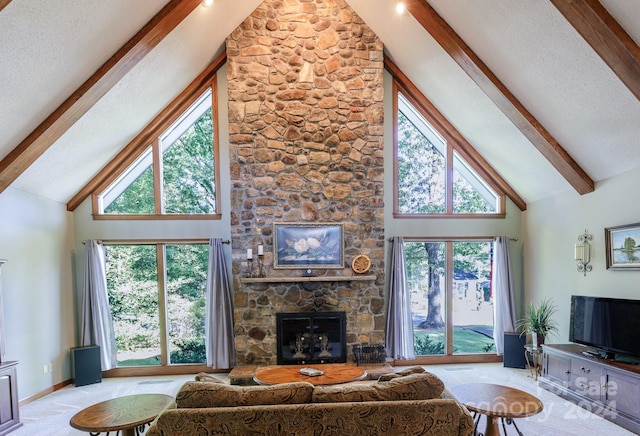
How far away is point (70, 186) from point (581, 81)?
21.0 ft

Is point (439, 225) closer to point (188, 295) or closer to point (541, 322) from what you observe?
point (541, 322)

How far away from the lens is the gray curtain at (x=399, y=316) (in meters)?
5.95

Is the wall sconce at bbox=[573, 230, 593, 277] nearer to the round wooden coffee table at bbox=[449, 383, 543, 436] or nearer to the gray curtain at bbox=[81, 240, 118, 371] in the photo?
the round wooden coffee table at bbox=[449, 383, 543, 436]

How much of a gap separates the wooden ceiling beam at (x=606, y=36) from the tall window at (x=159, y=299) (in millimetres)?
5224

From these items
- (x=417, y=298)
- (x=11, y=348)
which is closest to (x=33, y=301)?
(x=11, y=348)

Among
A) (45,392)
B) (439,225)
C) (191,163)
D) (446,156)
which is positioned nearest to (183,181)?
(191,163)

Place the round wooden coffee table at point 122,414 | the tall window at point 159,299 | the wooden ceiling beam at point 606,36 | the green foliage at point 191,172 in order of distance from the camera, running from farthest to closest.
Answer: the green foliage at point 191,172, the tall window at point 159,299, the wooden ceiling beam at point 606,36, the round wooden coffee table at point 122,414

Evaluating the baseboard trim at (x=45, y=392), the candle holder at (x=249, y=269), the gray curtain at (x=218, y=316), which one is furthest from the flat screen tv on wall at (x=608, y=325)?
the baseboard trim at (x=45, y=392)

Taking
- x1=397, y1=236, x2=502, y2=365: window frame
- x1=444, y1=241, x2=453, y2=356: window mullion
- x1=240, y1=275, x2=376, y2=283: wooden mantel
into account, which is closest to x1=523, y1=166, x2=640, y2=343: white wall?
x1=397, y1=236, x2=502, y2=365: window frame

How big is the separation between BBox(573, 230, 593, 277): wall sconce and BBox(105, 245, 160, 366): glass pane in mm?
5913

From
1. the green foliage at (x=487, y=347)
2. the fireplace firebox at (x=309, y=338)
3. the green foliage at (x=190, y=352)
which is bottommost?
the green foliage at (x=487, y=347)

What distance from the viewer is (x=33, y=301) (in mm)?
4910

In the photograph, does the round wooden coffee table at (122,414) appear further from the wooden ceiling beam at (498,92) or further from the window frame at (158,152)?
the wooden ceiling beam at (498,92)

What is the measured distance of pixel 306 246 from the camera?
18.2 ft
